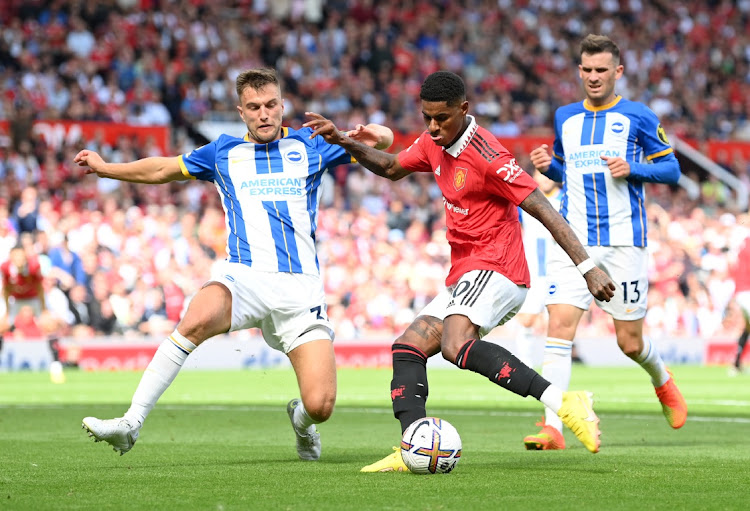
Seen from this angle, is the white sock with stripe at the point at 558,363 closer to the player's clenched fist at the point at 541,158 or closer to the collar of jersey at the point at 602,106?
the player's clenched fist at the point at 541,158

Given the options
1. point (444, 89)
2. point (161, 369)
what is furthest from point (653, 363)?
point (161, 369)

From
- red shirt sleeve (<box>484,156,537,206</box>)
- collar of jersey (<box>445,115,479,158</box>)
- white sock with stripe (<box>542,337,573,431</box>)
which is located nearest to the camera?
red shirt sleeve (<box>484,156,537,206</box>)

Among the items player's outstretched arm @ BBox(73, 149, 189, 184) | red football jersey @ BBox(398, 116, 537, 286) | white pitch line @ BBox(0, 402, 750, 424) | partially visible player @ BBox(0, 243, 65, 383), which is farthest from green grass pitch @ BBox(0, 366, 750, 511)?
partially visible player @ BBox(0, 243, 65, 383)

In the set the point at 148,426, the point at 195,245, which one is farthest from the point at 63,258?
the point at 148,426

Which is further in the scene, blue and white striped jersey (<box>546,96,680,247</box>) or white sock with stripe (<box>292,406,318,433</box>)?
blue and white striped jersey (<box>546,96,680,247</box>)

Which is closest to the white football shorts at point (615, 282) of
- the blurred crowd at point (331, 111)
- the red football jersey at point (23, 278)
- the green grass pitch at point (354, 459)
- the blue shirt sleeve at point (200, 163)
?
the green grass pitch at point (354, 459)

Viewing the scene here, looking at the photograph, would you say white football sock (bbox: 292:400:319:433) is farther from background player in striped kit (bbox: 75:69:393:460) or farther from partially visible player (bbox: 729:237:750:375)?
partially visible player (bbox: 729:237:750:375)

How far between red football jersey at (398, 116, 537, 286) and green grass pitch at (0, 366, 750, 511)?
113 cm

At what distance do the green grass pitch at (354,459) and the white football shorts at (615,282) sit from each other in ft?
3.07

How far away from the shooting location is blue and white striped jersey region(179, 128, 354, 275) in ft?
24.4

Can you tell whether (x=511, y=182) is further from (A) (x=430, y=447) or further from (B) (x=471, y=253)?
(A) (x=430, y=447)

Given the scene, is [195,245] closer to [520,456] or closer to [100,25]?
[100,25]

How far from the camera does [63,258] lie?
1928 centimetres

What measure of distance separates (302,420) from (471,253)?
1.45m
